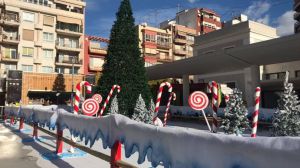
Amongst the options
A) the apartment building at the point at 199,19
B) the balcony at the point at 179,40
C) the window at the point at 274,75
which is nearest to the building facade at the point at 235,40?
the window at the point at 274,75

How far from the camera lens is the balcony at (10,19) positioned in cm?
4262

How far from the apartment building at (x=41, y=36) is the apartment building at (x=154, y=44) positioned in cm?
1115

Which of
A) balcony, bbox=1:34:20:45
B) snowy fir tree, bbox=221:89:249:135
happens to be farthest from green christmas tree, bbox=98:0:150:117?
balcony, bbox=1:34:20:45

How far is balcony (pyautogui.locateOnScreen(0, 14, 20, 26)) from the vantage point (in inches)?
1678

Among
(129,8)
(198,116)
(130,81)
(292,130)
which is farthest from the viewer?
(198,116)

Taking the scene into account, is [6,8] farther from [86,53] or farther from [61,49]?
[86,53]

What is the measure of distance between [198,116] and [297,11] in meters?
39.2

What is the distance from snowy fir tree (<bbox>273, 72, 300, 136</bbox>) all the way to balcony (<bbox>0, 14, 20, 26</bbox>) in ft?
140

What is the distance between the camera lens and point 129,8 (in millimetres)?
18953

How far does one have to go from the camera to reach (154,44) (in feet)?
185

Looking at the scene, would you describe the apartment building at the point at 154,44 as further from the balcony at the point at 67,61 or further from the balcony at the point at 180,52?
the balcony at the point at 67,61

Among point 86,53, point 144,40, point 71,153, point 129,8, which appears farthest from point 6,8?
point 71,153

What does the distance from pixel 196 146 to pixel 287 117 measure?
5.84 metres

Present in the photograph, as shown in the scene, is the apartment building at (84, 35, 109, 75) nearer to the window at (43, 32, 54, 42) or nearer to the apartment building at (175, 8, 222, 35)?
the window at (43, 32, 54, 42)
